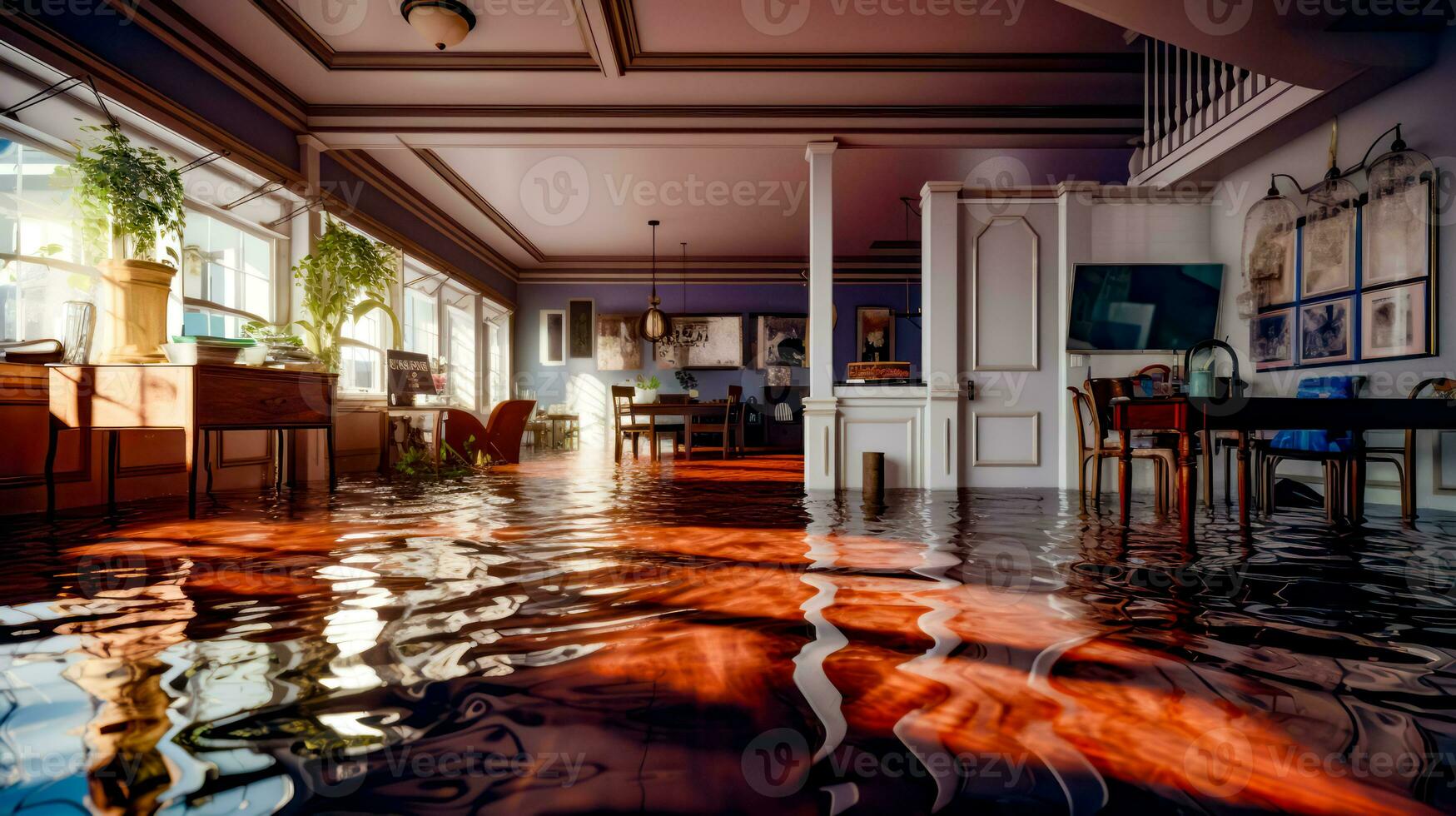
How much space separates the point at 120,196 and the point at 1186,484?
18.2ft

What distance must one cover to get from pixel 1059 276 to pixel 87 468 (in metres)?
6.80

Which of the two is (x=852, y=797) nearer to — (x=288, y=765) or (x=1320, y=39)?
(x=288, y=765)

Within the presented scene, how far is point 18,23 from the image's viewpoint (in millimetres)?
3520

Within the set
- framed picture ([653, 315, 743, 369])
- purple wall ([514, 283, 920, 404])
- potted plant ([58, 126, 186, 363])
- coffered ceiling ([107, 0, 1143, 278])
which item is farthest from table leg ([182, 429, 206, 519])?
framed picture ([653, 315, 743, 369])

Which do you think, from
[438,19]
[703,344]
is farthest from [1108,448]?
[703,344]

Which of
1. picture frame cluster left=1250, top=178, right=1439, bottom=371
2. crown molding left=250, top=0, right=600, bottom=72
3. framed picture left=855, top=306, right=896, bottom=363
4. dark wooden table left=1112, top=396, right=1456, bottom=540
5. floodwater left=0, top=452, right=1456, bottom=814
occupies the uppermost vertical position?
crown molding left=250, top=0, right=600, bottom=72

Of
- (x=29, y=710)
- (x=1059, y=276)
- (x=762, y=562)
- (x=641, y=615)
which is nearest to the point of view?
(x=29, y=710)

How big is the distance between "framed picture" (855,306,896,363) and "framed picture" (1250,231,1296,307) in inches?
279

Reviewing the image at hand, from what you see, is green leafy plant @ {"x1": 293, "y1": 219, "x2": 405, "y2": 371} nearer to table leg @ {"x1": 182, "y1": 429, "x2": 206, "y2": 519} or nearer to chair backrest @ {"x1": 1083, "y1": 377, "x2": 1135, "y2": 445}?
table leg @ {"x1": 182, "y1": 429, "x2": 206, "y2": 519}

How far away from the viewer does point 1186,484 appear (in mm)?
3135

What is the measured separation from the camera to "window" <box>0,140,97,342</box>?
371 centimetres

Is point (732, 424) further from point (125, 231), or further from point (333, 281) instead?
point (125, 231)

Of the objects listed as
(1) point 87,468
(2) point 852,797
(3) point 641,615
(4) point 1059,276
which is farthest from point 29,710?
(4) point 1059,276

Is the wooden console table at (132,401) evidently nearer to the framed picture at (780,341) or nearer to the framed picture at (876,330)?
the framed picture at (780,341)
